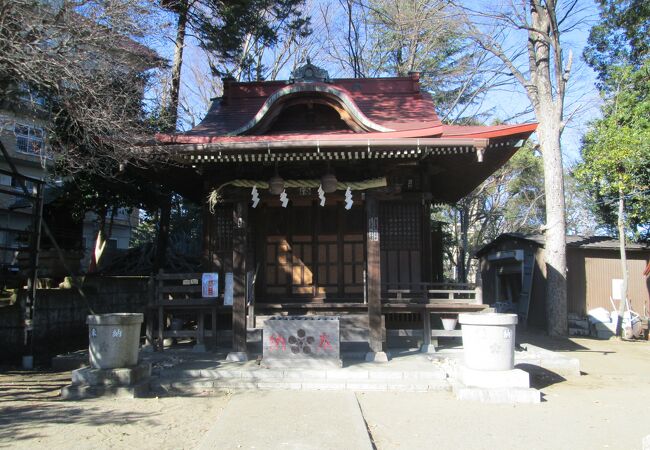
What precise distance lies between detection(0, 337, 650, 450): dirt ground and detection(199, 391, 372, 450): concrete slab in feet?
0.74

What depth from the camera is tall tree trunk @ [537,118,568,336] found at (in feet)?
51.8

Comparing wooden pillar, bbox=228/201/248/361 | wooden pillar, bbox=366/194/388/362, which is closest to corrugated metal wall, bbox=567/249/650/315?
wooden pillar, bbox=366/194/388/362

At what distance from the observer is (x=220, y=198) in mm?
9906

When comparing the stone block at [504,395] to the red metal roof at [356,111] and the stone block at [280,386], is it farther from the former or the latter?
the red metal roof at [356,111]

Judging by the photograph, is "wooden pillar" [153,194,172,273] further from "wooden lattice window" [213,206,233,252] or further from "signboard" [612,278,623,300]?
"signboard" [612,278,623,300]

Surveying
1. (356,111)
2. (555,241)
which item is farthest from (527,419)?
(555,241)

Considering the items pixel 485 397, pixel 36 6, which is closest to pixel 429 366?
pixel 485 397

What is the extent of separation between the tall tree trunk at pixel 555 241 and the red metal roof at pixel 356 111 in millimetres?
6019

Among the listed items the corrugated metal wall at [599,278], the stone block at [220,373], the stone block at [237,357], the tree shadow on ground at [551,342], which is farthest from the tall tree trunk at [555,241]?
the stone block at [220,373]

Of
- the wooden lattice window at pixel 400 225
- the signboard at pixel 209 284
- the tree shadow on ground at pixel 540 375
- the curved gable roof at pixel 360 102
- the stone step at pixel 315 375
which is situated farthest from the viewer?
the curved gable roof at pixel 360 102

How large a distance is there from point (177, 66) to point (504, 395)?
12.7 metres

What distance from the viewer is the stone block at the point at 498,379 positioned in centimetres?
711

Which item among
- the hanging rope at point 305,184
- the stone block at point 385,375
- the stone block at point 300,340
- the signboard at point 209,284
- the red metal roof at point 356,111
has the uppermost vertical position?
the red metal roof at point 356,111

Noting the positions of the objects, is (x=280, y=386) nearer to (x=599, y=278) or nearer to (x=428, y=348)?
(x=428, y=348)
